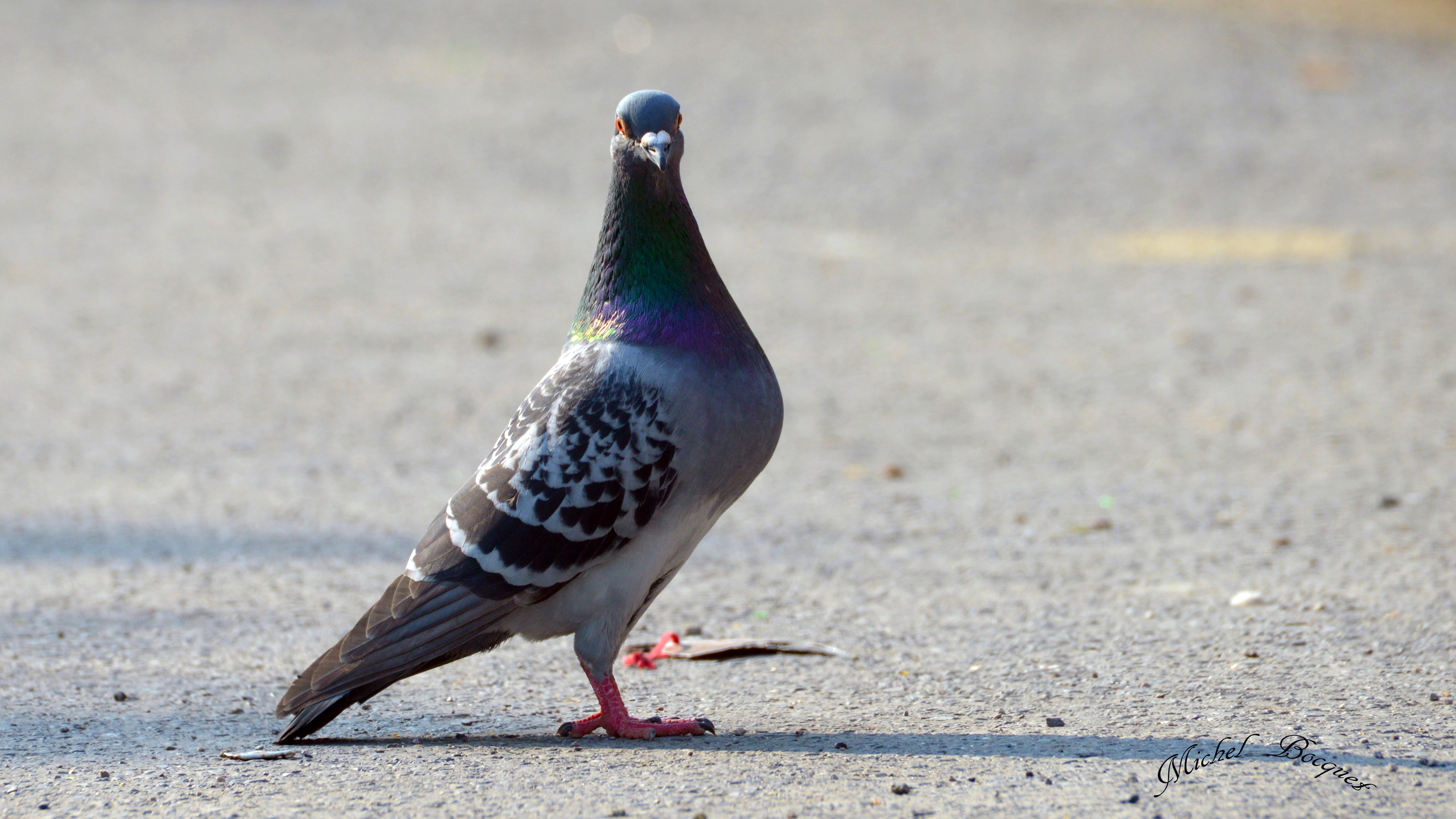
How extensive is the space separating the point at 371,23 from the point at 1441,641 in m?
14.1

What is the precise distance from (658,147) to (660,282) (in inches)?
13.5

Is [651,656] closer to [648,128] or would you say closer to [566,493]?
[566,493]

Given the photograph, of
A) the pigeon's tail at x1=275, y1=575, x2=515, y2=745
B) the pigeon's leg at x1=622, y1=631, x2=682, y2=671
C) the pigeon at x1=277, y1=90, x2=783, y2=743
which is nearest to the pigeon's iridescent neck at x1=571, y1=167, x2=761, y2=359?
the pigeon at x1=277, y1=90, x2=783, y2=743

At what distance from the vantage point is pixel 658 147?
349cm

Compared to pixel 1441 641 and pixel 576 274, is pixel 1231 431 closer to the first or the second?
pixel 1441 641

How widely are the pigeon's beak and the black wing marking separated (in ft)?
1.70

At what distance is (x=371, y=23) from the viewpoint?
52.1 feet

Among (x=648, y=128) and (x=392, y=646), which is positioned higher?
(x=648, y=128)

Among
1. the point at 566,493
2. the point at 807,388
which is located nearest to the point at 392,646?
→ the point at 566,493

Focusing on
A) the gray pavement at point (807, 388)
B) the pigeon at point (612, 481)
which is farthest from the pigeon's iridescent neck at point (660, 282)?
the gray pavement at point (807, 388)

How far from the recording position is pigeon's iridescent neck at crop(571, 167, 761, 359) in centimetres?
358

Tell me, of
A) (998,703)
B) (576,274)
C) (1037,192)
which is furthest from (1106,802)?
(1037,192)

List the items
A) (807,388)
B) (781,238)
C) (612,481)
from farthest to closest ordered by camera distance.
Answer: (781,238)
(807,388)
(612,481)

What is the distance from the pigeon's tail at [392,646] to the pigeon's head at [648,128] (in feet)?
3.80
